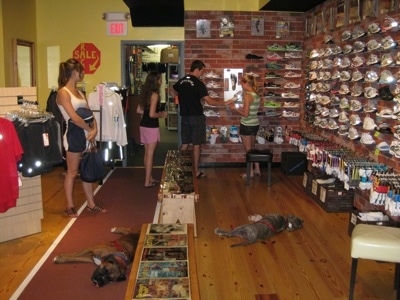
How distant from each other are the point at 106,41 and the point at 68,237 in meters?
4.43

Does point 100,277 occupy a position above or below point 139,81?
below

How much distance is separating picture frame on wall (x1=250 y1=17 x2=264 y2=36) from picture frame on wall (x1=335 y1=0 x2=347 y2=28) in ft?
5.94

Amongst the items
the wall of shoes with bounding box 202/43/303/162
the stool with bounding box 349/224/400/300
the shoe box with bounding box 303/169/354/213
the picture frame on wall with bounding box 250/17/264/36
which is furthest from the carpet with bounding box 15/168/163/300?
the picture frame on wall with bounding box 250/17/264/36

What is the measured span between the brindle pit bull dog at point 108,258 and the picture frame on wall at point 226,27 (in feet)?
15.3

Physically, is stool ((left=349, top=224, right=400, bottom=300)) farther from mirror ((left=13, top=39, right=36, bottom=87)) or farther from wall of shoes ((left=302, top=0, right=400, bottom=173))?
mirror ((left=13, top=39, right=36, bottom=87))

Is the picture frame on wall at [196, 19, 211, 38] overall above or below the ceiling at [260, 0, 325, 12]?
below

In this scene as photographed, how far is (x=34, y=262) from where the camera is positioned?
391 centimetres

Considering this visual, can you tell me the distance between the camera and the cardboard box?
1204cm

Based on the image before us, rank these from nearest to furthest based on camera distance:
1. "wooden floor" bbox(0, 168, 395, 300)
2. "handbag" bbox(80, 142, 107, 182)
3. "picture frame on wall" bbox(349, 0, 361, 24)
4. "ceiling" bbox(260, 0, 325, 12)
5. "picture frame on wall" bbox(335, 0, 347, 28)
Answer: "wooden floor" bbox(0, 168, 395, 300)
"handbag" bbox(80, 142, 107, 182)
"picture frame on wall" bbox(349, 0, 361, 24)
"picture frame on wall" bbox(335, 0, 347, 28)
"ceiling" bbox(260, 0, 325, 12)

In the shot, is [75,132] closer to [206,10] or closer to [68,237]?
[68,237]

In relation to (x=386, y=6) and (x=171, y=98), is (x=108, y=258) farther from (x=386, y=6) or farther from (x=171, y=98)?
(x=171, y=98)

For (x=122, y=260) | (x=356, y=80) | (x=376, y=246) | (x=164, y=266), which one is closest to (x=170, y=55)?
(x=356, y=80)

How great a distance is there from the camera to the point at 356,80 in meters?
5.33

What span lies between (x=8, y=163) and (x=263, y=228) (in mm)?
2450
